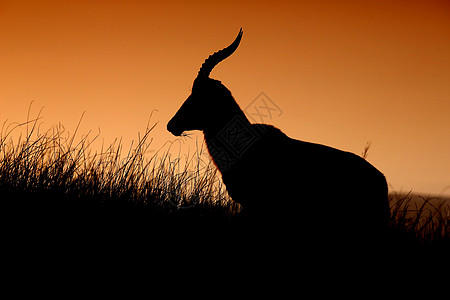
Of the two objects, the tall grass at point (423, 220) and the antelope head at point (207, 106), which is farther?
the antelope head at point (207, 106)

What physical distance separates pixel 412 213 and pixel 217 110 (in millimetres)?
2795

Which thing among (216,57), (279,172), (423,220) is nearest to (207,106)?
(216,57)

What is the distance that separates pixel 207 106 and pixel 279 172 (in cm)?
133

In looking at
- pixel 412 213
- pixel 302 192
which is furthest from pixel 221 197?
pixel 412 213

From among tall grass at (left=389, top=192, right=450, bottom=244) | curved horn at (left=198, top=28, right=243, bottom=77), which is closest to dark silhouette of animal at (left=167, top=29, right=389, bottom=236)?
curved horn at (left=198, top=28, right=243, bottom=77)

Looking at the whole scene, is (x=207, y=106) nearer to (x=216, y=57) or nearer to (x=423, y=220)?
(x=216, y=57)

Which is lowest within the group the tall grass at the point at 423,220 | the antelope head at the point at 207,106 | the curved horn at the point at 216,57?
the tall grass at the point at 423,220

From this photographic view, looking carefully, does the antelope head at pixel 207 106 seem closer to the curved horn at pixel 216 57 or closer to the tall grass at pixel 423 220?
the curved horn at pixel 216 57

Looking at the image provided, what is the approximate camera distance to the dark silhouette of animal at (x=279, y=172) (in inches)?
195

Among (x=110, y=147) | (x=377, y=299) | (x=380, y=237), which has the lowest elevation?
(x=377, y=299)

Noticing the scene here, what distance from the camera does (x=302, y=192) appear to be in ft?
17.4

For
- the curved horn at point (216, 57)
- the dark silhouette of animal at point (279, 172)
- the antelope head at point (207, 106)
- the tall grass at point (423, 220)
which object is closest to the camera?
the tall grass at point (423, 220)

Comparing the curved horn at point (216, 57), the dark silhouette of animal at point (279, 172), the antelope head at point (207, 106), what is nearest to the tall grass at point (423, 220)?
the dark silhouette of animal at point (279, 172)

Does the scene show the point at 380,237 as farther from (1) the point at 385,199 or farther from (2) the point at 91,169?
(2) the point at 91,169
